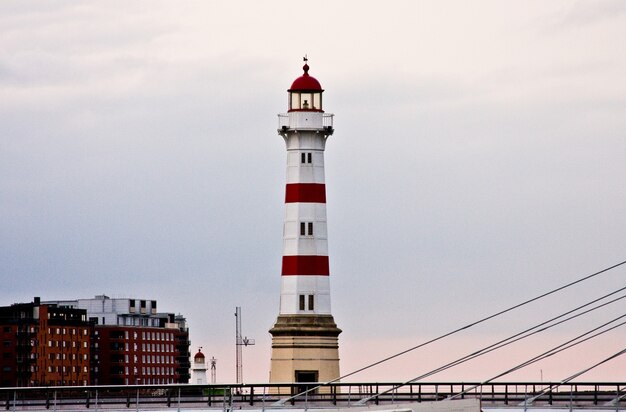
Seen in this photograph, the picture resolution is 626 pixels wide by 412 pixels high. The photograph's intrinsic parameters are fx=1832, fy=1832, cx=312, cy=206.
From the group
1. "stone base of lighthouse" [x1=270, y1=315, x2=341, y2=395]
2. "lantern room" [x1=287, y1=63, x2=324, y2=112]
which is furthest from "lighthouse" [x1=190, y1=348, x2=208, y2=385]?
"lantern room" [x1=287, y1=63, x2=324, y2=112]

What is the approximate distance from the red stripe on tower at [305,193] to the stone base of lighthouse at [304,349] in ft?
21.5

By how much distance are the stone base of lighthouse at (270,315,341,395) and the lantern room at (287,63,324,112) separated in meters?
12.2

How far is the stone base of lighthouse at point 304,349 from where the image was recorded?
102 meters

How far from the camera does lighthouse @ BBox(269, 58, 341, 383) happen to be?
102062mm

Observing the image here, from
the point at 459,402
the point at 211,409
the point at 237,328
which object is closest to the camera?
the point at 459,402

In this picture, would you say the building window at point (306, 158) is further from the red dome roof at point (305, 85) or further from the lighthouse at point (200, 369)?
the lighthouse at point (200, 369)

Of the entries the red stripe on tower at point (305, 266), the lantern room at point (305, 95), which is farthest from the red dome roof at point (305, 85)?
the red stripe on tower at point (305, 266)

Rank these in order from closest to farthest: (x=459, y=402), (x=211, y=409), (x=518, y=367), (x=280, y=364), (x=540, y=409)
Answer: (x=459, y=402) < (x=518, y=367) < (x=540, y=409) < (x=211, y=409) < (x=280, y=364)

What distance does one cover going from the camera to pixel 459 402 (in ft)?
196

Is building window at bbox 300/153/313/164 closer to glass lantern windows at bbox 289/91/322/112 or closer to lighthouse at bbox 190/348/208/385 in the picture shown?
glass lantern windows at bbox 289/91/322/112

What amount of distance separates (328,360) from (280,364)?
107 inches

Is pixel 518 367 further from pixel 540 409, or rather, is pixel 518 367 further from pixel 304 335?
pixel 304 335

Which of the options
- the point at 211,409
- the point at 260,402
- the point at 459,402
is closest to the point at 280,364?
the point at 260,402

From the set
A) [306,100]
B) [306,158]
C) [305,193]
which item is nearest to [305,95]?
[306,100]
